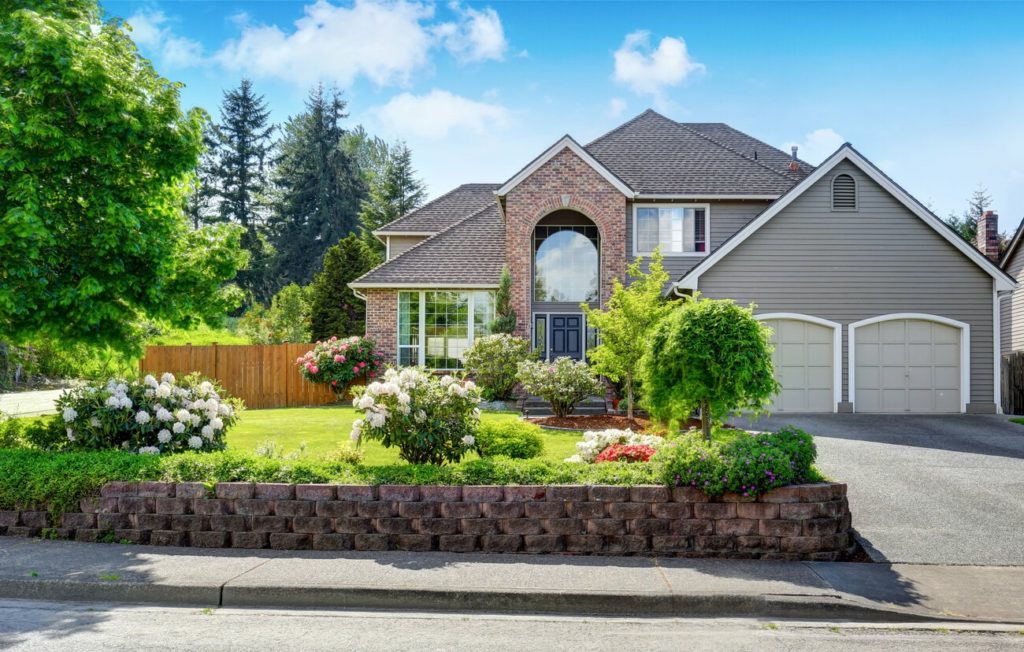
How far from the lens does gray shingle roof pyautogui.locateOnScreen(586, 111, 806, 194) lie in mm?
20344

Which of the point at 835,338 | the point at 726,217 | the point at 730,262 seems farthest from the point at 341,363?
the point at 835,338

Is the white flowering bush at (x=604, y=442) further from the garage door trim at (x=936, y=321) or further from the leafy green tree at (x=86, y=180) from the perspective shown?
the garage door trim at (x=936, y=321)

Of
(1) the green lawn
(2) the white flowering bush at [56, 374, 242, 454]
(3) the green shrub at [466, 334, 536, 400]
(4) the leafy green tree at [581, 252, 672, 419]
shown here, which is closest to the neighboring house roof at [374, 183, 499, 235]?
(3) the green shrub at [466, 334, 536, 400]

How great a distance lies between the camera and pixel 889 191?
646 inches

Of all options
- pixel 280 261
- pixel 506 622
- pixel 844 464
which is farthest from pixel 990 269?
pixel 280 261

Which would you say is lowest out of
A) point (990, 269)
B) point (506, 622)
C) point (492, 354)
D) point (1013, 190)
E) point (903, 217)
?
point (506, 622)

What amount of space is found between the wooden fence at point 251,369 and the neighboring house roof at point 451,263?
135 inches

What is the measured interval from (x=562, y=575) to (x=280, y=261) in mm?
46749

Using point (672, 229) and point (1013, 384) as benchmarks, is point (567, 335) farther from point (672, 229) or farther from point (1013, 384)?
point (1013, 384)

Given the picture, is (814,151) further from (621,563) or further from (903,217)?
(621,563)

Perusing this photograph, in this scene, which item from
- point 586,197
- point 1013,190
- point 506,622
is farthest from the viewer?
point 1013,190

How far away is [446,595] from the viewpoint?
5402 mm

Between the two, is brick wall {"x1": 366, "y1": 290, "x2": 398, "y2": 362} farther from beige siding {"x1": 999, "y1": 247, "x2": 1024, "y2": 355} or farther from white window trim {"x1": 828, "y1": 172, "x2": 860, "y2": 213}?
beige siding {"x1": 999, "y1": 247, "x2": 1024, "y2": 355}

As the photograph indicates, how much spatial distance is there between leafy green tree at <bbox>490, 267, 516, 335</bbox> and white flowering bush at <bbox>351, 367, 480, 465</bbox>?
11.1 meters
